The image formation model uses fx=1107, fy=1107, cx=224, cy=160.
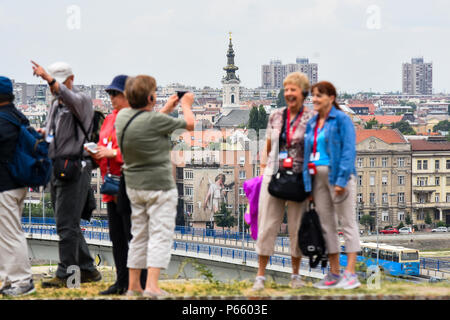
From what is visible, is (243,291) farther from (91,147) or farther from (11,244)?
(11,244)

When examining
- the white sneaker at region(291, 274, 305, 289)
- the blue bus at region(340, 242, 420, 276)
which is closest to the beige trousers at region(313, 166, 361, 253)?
the white sneaker at region(291, 274, 305, 289)

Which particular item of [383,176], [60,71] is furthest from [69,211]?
[383,176]

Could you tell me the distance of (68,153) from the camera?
7.71 m

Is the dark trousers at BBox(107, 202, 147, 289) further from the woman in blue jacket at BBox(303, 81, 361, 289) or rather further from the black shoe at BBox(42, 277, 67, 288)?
the woman in blue jacket at BBox(303, 81, 361, 289)

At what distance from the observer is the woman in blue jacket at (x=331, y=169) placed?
7.37 m

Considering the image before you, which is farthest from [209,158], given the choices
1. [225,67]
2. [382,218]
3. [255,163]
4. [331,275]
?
[225,67]

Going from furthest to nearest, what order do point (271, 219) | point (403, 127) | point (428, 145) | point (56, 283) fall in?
point (403, 127) → point (428, 145) → point (56, 283) → point (271, 219)

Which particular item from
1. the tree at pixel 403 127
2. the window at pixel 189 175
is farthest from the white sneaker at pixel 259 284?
the tree at pixel 403 127

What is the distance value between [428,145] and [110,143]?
66865 millimetres

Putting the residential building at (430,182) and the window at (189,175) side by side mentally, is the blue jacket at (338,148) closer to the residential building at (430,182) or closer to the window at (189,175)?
the window at (189,175)

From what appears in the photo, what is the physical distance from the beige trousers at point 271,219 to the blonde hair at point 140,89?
3.51ft

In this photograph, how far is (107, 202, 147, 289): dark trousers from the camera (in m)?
7.58

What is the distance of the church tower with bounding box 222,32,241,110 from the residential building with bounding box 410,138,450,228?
76.7 m

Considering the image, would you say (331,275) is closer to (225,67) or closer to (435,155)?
(435,155)
